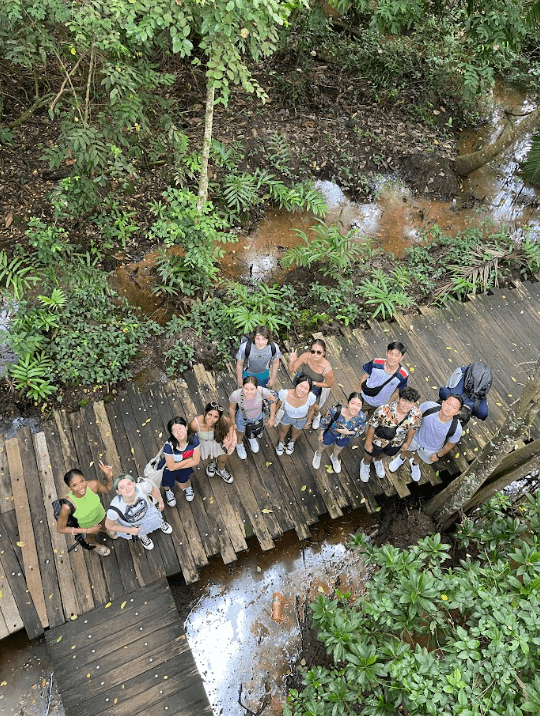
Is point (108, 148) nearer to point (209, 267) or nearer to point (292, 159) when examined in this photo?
point (209, 267)

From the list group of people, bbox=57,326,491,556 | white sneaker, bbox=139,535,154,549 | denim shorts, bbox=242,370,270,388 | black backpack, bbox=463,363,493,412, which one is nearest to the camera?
group of people, bbox=57,326,491,556

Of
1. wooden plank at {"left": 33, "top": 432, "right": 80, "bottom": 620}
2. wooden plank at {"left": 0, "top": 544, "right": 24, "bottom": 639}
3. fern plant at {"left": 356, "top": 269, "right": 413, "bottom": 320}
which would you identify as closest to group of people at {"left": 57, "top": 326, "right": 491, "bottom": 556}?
wooden plank at {"left": 33, "top": 432, "right": 80, "bottom": 620}

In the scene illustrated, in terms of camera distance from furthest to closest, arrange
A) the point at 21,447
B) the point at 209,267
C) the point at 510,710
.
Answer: the point at 209,267 → the point at 21,447 → the point at 510,710

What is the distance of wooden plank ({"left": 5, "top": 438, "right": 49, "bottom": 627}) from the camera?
17.6 ft

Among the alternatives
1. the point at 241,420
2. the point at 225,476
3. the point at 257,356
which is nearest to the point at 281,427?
the point at 241,420

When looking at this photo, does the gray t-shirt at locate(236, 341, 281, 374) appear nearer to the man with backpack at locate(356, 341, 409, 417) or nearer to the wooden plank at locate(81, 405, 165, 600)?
the man with backpack at locate(356, 341, 409, 417)

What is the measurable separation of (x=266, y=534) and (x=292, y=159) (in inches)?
345

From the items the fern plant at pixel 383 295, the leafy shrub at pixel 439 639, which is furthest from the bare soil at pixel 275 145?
the leafy shrub at pixel 439 639

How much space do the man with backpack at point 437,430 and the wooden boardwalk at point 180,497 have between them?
22.7 inches

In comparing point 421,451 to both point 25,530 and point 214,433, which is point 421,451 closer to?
point 214,433

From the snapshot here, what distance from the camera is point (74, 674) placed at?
504 cm

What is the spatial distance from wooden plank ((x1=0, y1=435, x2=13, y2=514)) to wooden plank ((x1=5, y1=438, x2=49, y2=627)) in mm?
64

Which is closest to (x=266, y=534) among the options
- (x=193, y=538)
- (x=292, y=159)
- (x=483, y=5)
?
(x=193, y=538)

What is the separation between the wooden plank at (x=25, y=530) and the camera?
5.37m
